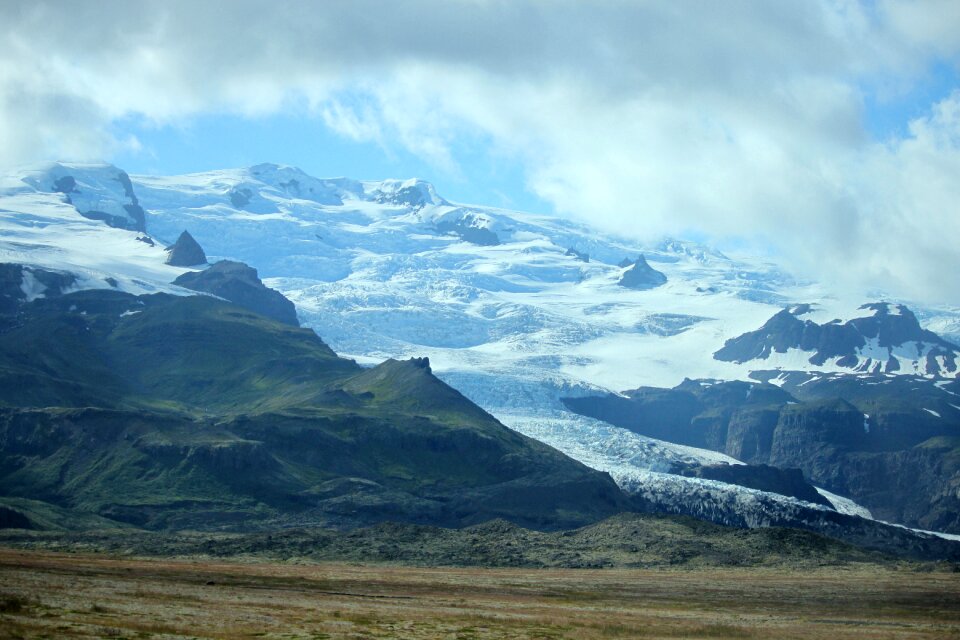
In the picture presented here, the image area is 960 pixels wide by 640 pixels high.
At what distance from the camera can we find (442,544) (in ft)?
614

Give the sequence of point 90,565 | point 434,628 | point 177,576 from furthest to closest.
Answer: point 90,565 → point 177,576 → point 434,628

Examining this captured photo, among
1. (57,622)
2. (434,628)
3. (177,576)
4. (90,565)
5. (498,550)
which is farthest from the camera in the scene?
(498,550)

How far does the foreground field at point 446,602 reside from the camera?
7794 centimetres

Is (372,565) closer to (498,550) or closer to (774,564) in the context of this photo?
(498,550)

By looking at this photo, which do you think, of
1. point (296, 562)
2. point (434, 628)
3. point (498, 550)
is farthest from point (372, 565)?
point (434, 628)

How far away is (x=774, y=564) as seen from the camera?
6658 inches

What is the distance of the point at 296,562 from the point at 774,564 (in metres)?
60.6

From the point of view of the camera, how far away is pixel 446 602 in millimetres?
105438

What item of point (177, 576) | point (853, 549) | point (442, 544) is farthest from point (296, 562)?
point (853, 549)

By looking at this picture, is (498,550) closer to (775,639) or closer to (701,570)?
(701,570)

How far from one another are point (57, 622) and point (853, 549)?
13729cm

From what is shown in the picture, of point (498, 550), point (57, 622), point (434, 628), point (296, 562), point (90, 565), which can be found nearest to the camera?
point (57, 622)

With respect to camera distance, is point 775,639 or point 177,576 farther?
point 177,576

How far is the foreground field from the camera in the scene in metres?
77.9
